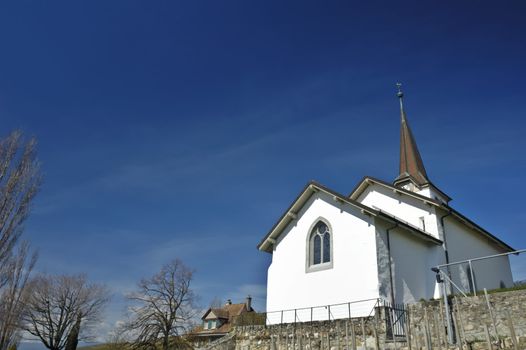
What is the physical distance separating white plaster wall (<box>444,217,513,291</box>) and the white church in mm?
63

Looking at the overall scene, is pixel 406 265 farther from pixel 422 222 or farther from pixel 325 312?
pixel 422 222

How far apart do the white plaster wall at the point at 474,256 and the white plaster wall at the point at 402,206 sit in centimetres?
117

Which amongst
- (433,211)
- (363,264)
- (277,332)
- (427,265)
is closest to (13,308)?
(277,332)

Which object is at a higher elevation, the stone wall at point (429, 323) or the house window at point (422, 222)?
the house window at point (422, 222)

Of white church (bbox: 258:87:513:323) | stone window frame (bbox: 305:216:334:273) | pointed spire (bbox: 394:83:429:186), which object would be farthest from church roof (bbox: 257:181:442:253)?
pointed spire (bbox: 394:83:429:186)

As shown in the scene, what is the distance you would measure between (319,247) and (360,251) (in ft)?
8.36

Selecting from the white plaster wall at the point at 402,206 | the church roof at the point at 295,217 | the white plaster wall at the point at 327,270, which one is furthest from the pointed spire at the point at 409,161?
the white plaster wall at the point at 327,270

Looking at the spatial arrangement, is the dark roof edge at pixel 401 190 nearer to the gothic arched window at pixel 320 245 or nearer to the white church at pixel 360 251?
the white church at pixel 360 251

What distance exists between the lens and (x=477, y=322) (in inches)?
616

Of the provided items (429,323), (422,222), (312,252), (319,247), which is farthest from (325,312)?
(422,222)

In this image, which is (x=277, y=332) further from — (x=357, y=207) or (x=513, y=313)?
(x=513, y=313)

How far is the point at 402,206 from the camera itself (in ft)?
80.4

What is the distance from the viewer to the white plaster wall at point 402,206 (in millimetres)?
23031

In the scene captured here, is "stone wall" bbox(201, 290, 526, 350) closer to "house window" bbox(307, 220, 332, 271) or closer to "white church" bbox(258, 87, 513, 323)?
"white church" bbox(258, 87, 513, 323)
